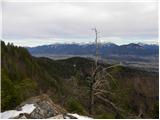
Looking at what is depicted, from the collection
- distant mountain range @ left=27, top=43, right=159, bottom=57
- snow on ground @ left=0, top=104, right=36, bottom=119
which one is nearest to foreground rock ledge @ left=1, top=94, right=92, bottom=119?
snow on ground @ left=0, top=104, right=36, bottom=119

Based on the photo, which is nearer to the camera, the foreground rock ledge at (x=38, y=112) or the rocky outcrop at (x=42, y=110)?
the foreground rock ledge at (x=38, y=112)

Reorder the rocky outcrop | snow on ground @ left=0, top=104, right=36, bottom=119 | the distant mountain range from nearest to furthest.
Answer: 1. snow on ground @ left=0, top=104, right=36, bottom=119
2. the rocky outcrop
3. the distant mountain range

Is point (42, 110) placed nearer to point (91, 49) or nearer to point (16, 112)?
point (16, 112)

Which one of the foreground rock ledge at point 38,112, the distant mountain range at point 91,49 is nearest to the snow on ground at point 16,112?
the foreground rock ledge at point 38,112

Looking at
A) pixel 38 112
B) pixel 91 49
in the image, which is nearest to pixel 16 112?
pixel 38 112

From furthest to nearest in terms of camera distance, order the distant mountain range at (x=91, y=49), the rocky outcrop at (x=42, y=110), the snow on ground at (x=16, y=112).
Answer: the distant mountain range at (x=91, y=49) → the rocky outcrop at (x=42, y=110) → the snow on ground at (x=16, y=112)

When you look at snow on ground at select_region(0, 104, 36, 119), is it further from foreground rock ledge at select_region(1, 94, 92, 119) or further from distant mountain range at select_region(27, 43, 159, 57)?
distant mountain range at select_region(27, 43, 159, 57)

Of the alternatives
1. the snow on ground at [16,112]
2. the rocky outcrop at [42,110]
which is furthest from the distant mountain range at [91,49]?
the snow on ground at [16,112]

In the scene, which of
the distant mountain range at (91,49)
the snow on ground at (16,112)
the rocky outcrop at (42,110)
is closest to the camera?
the snow on ground at (16,112)

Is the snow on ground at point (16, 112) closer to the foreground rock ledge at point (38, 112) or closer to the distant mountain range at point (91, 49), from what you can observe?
the foreground rock ledge at point (38, 112)

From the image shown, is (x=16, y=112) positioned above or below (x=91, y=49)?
below

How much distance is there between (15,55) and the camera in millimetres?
26844

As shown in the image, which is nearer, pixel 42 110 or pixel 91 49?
pixel 42 110

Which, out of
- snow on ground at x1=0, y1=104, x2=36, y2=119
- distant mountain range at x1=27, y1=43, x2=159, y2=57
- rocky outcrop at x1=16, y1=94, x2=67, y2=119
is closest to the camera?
snow on ground at x1=0, y1=104, x2=36, y2=119
